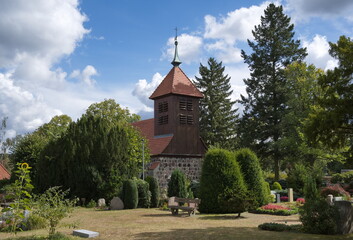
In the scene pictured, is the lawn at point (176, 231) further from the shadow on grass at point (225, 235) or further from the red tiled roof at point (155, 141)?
the red tiled roof at point (155, 141)

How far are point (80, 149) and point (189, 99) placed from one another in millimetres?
13371

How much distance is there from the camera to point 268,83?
4059cm

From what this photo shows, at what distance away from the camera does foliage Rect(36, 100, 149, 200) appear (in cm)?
2455

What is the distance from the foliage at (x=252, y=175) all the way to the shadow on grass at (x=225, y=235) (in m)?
7.43

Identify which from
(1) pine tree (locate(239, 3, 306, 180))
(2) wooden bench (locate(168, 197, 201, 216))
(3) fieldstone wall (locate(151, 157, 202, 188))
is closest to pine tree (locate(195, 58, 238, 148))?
(1) pine tree (locate(239, 3, 306, 180))

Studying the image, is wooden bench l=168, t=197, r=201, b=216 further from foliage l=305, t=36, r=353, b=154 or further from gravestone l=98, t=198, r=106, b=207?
foliage l=305, t=36, r=353, b=154

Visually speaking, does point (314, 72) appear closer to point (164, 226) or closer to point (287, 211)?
point (287, 211)

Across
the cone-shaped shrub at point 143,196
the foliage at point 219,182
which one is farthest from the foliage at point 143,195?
the foliage at point 219,182

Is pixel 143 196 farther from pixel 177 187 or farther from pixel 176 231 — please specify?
pixel 176 231

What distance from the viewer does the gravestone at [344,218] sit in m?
11.7

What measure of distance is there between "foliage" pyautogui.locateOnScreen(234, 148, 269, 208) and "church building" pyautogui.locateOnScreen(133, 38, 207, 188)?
43.3 ft

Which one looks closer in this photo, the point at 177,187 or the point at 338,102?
the point at 338,102

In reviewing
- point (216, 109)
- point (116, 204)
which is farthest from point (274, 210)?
point (216, 109)

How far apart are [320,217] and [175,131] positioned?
891 inches
